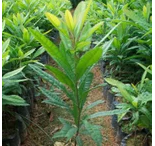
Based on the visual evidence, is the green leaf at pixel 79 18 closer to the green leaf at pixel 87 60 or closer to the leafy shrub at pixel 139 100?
the green leaf at pixel 87 60

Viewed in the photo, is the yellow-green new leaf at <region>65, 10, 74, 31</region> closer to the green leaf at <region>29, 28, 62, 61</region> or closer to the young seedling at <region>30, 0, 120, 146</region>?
the young seedling at <region>30, 0, 120, 146</region>

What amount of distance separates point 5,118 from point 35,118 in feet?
1.77

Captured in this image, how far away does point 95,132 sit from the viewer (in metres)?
1.40

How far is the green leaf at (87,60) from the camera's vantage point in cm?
131

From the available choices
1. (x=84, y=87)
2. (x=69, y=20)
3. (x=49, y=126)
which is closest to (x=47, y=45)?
(x=69, y=20)

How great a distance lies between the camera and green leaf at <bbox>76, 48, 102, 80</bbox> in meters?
1.31

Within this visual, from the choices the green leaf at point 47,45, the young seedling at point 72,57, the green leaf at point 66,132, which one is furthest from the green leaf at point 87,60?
the green leaf at point 66,132

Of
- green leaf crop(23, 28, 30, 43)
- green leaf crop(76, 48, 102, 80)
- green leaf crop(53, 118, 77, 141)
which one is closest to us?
A: green leaf crop(76, 48, 102, 80)

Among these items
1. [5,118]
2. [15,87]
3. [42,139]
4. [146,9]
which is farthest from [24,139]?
[146,9]

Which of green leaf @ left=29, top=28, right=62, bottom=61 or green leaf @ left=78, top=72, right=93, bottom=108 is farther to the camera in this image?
green leaf @ left=78, top=72, right=93, bottom=108

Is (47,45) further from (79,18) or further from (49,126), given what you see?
(49,126)

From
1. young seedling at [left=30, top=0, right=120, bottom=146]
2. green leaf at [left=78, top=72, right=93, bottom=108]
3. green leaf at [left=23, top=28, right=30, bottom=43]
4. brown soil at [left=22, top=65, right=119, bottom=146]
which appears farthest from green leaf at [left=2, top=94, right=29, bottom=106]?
green leaf at [left=23, top=28, right=30, bottom=43]

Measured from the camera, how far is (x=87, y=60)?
1.36 m

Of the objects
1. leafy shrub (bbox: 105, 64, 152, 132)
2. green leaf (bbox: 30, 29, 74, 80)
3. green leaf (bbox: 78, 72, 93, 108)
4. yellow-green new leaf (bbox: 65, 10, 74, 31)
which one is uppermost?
yellow-green new leaf (bbox: 65, 10, 74, 31)
